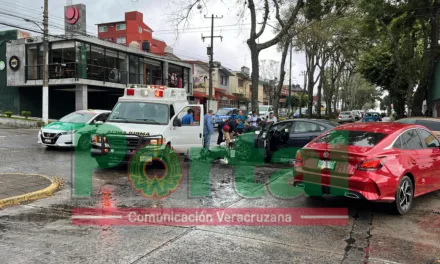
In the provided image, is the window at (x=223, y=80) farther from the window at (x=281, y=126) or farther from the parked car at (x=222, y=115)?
the window at (x=281, y=126)

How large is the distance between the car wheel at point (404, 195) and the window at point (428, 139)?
1.18m

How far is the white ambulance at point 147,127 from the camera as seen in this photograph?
9.27 meters

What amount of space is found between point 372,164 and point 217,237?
2.73m

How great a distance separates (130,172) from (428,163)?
264 inches

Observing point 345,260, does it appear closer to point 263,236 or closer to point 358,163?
point 263,236

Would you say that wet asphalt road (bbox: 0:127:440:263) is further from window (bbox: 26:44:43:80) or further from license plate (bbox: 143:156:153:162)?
window (bbox: 26:44:43:80)

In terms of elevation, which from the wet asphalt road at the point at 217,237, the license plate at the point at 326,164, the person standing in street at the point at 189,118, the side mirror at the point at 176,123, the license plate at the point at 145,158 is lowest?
the wet asphalt road at the point at 217,237

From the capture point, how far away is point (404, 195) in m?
6.35

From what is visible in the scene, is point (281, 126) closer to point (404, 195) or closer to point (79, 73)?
point (404, 195)

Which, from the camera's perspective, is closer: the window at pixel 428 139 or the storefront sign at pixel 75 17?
the window at pixel 428 139

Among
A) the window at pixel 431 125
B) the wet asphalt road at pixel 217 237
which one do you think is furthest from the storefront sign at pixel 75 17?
the wet asphalt road at pixel 217 237

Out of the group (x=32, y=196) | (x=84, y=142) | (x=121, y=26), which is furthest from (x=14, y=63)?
(x=121, y=26)

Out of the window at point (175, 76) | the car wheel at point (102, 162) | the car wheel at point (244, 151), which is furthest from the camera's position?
the window at point (175, 76)

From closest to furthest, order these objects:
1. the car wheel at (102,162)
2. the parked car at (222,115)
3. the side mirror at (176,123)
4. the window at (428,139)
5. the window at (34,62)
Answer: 1. the window at (428,139)
2. the car wheel at (102,162)
3. the side mirror at (176,123)
4. the parked car at (222,115)
5. the window at (34,62)
